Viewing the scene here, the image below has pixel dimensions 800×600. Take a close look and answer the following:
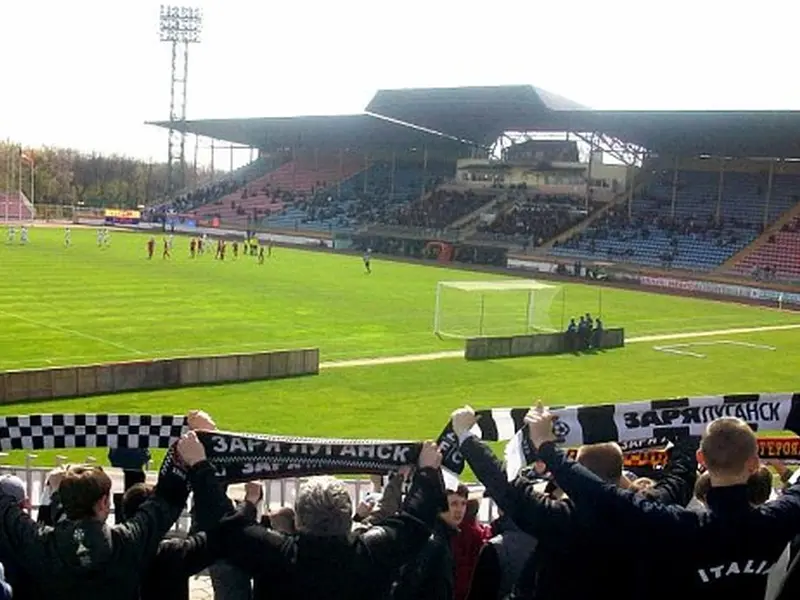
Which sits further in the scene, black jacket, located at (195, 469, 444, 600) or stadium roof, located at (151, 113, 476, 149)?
stadium roof, located at (151, 113, 476, 149)

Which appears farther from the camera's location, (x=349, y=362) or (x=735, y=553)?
(x=349, y=362)

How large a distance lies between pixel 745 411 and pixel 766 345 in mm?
28091

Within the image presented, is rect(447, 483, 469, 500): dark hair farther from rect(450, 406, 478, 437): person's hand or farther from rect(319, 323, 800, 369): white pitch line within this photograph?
rect(319, 323, 800, 369): white pitch line

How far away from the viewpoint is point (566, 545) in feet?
14.6

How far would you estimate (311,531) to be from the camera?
14.3ft

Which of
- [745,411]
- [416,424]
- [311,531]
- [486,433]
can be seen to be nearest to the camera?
[311,531]

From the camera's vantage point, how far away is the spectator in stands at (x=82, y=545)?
420 centimetres

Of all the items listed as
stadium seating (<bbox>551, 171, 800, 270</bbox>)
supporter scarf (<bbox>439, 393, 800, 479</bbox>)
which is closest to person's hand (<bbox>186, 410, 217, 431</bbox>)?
supporter scarf (<bbox>439, 393, 800, 479</bbox>)

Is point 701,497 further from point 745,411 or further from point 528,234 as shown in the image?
point 528,234

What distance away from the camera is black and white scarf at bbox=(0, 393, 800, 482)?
538cm

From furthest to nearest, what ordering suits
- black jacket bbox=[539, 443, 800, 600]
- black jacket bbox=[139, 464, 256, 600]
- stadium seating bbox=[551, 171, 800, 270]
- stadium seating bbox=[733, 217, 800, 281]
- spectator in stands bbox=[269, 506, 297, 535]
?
stadium seating bbox=[551, 171, 800, 270] → stadium seating bbox=[733, 217, 800, 281] → spectator in stands bbox=[269, 506, 297, 535] → black jacket bbox=[139, 464, 256, 600] → black jacket bbox=[539, 443, 800, 600]

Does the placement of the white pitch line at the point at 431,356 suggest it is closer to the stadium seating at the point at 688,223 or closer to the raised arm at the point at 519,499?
the raised arm at the point at 519,499

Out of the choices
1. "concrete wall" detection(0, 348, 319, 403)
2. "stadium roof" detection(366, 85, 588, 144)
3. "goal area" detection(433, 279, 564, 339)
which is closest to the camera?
"concrete wall" detection(0, 348, 319, 403)

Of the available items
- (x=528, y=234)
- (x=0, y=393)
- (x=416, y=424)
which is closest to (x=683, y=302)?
(x=528, y=234)
